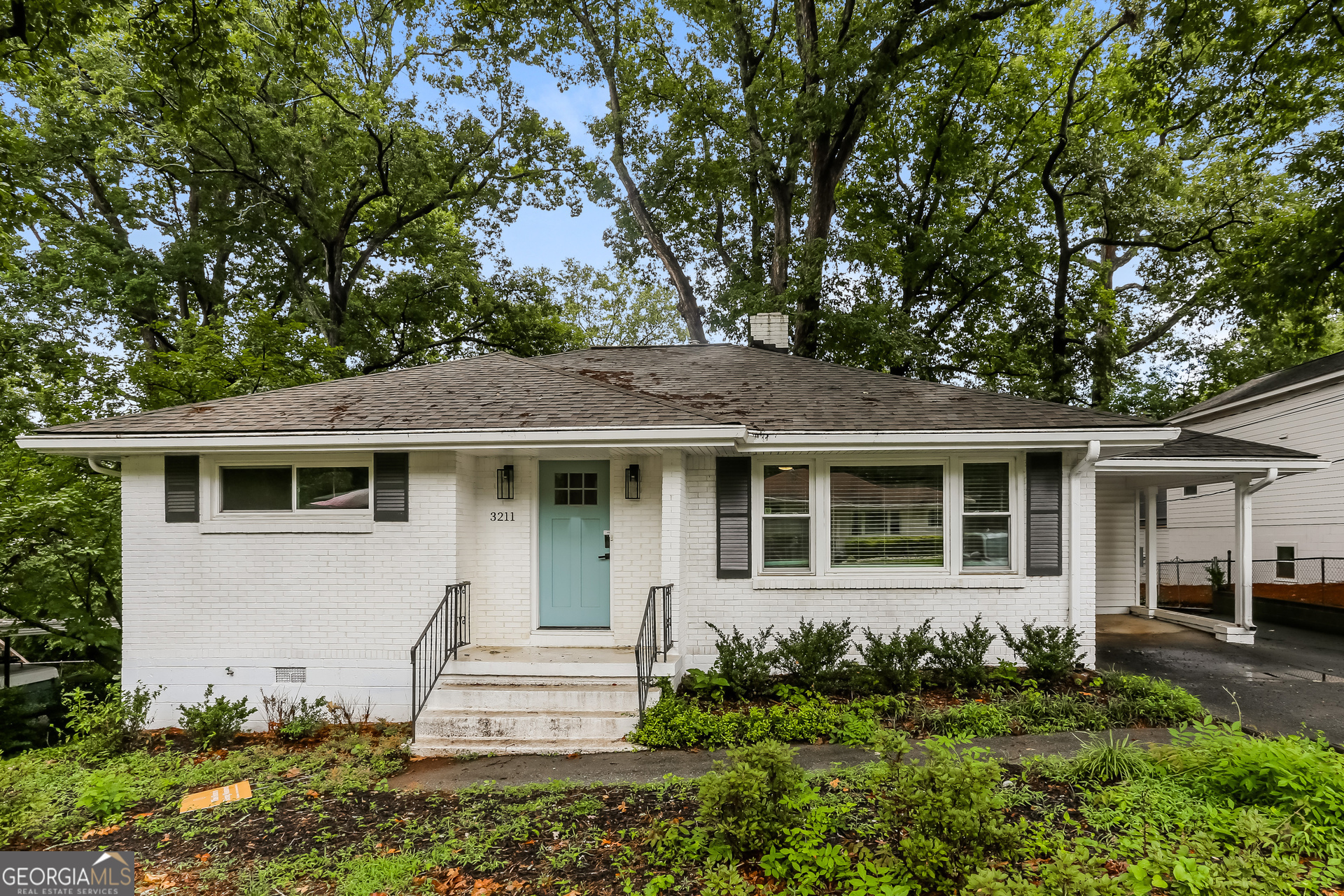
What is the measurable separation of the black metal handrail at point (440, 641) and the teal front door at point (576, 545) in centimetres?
94

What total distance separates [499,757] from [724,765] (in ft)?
8.25

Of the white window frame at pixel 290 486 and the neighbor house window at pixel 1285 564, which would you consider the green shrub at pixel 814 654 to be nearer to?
the white window frame at pixel 290 486

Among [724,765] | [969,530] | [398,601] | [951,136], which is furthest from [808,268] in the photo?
[724,765]

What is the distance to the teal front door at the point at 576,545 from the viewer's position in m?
6.95

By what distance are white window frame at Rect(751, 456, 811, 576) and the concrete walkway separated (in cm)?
217

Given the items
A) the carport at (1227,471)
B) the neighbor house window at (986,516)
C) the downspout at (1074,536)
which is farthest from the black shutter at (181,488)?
the carport at (1227,471)

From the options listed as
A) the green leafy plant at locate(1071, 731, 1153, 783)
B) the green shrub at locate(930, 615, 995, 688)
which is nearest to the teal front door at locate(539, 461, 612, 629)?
the green shrub at locate(930, 615, 995, 688)

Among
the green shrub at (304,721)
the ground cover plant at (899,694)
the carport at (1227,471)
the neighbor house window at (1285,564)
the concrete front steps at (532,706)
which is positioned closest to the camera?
the ground cover plant at (899,694)

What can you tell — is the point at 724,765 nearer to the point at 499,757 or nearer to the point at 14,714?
the point at 499,757

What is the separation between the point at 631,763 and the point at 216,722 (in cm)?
414

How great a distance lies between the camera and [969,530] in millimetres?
7027

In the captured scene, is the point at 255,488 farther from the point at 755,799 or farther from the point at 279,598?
the point at 755,799

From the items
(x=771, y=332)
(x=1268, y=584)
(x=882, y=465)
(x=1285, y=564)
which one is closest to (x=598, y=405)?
(x=882, y=465)

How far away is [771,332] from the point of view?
1116cm
